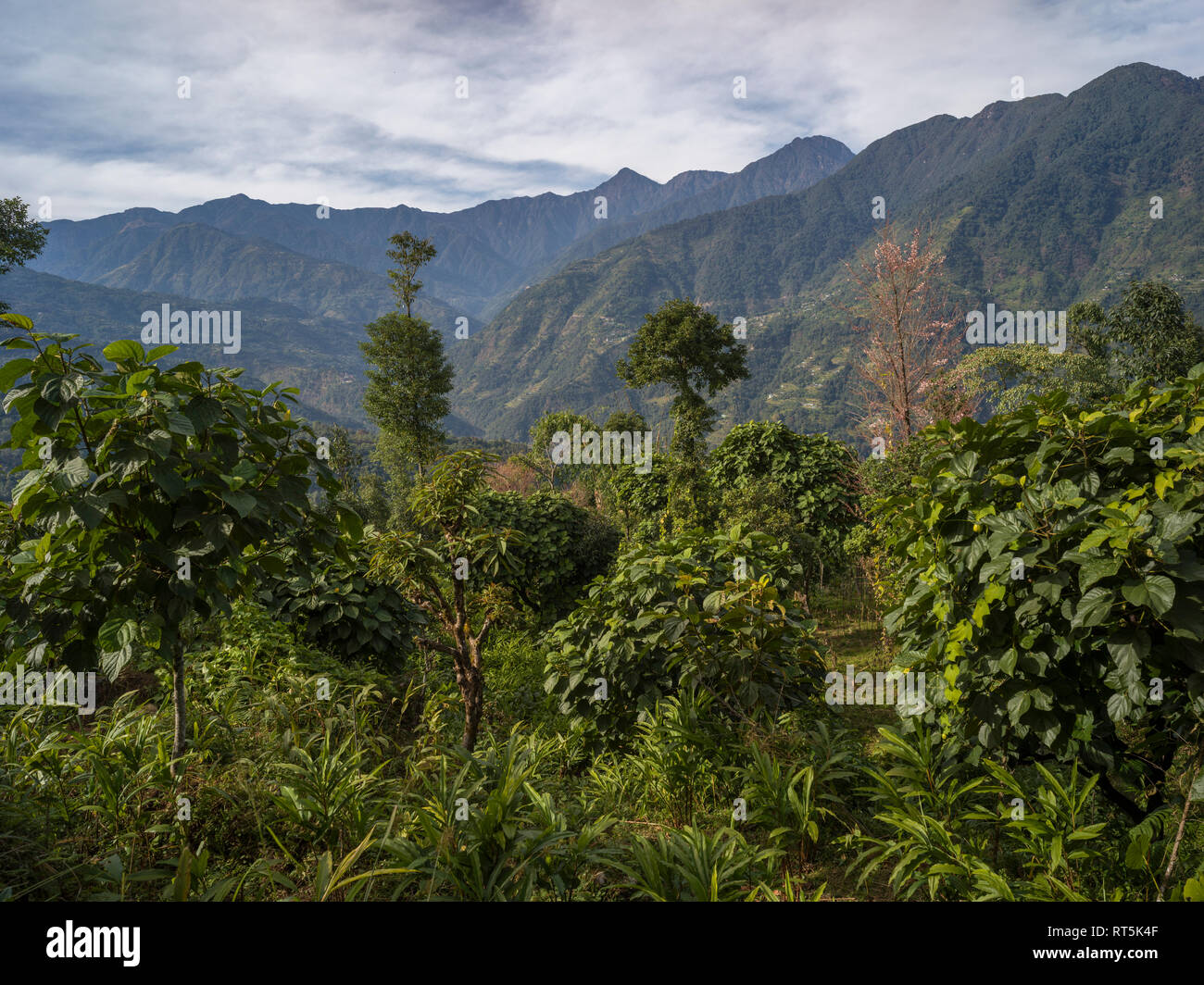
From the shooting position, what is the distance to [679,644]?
3.55 metres

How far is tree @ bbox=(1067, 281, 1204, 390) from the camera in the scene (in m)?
22.4

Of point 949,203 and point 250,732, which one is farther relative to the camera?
point 949,203

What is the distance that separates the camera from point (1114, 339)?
25.1 metres

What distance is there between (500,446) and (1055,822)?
9062 centimetres

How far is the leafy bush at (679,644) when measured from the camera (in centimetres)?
352

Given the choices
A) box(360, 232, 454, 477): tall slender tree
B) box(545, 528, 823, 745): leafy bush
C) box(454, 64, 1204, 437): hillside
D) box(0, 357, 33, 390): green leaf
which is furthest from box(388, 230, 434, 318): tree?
box(454, 64, 1204, 437): hillside

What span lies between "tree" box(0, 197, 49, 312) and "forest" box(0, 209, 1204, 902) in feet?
82.7

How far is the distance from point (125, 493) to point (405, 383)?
24984 millimetres

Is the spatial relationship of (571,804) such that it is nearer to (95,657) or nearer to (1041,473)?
(95,657)

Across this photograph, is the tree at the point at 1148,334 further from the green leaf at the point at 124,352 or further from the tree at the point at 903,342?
the green leaf at the point at 124,352

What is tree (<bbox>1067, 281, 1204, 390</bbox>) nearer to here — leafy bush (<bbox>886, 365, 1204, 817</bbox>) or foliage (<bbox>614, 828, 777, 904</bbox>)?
leafy bush (<bbox>886, 365, 1204, 817</bbox>)

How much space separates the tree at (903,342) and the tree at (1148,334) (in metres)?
17.3
